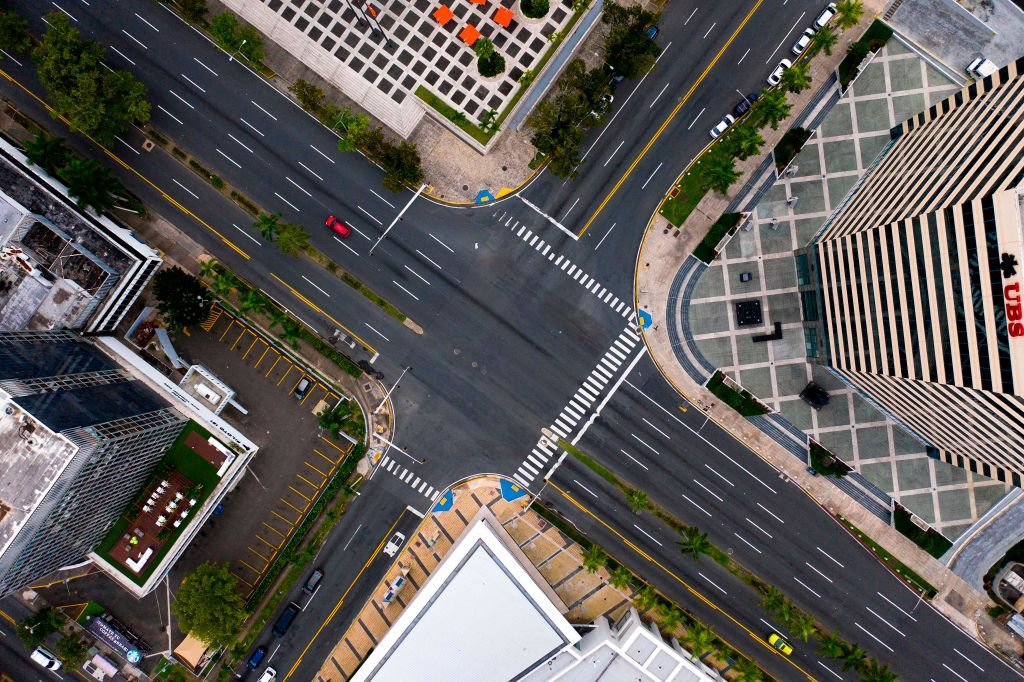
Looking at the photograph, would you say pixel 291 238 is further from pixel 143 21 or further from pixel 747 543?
pixel 747 543

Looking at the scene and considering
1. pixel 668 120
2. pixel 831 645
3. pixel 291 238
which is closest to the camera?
pixel 831 645

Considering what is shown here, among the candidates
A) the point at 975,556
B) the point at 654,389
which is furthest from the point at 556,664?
the point at 975,556

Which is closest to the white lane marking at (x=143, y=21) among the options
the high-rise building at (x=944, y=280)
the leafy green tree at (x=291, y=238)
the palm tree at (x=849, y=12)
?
the leafy green tree at (x=291, y=238)

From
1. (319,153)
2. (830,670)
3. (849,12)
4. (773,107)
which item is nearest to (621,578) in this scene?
(830,670)

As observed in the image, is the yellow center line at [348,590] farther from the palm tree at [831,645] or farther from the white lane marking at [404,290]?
the palm tree at [831,645]

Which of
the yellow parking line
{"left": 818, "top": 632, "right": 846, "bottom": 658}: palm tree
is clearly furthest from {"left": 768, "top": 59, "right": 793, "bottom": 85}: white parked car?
the yellow parking line
